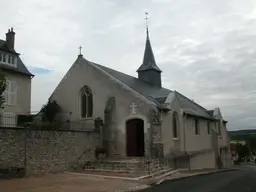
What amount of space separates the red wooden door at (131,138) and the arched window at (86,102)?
360 cm

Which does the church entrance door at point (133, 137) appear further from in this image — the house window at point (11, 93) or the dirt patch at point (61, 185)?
the house window at point (11, 93)

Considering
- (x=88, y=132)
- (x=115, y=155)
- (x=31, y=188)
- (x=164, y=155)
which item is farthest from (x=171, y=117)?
(x=31, y=188)

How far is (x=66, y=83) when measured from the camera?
87.2 ft

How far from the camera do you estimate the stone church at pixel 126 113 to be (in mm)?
22641

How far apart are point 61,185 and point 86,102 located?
12.6 meters

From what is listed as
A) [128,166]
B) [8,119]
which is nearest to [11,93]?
[8,119]

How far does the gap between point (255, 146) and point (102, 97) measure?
6493 centimetres

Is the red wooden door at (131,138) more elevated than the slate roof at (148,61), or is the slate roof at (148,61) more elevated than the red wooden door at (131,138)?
the slate roof at (148,61)

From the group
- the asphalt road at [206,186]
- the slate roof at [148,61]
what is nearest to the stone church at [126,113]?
the asphalt road at [206,186]

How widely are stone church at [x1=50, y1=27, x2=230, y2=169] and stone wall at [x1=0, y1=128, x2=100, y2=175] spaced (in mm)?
2681

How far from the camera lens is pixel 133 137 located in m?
23.3

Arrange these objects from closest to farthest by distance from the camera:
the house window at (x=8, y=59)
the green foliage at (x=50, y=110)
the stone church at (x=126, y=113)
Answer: the stone church at (x=126, y=113)
the house window at (x=8, y=59)
the green foliage at (x=50, y=110)

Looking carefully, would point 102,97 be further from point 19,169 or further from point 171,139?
point 19,169

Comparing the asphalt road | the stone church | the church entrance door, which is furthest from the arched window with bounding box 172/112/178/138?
the asphalt road
